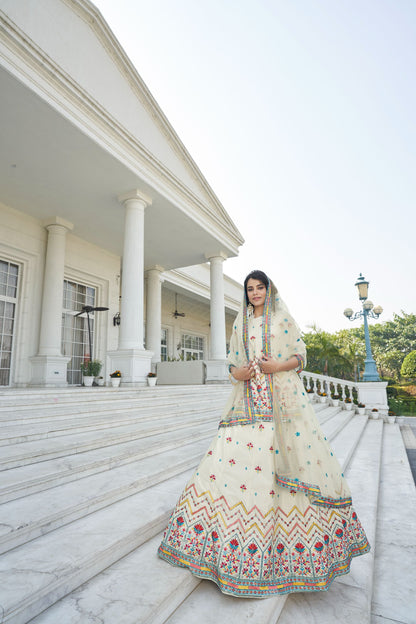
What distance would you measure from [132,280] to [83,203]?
2.42 meters

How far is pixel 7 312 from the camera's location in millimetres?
8250

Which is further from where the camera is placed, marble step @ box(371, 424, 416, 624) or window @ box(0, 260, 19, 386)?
window @ box(0, 260, 19, 386)

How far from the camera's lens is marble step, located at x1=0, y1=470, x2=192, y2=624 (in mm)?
1409

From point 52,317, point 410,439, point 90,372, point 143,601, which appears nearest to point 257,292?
point 143,601

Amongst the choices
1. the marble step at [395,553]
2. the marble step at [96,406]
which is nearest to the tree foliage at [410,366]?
the marble step at [96,406]

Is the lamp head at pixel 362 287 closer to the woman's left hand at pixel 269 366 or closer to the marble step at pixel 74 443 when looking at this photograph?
the marble step at pixel 74 443

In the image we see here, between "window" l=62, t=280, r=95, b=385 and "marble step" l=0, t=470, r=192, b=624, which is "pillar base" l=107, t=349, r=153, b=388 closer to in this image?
"window" l=62, t=280, r=95, b=385

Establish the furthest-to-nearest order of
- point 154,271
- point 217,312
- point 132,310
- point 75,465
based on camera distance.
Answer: point 154,271 < point 217,312 < point 132,310 < point 75,465

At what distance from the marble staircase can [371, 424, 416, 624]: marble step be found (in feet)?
0.04

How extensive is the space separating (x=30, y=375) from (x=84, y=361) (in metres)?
1.85

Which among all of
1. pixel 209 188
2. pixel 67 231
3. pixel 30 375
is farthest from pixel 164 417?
pixel 209 188

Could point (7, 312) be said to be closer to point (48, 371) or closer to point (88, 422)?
point (48, 371)

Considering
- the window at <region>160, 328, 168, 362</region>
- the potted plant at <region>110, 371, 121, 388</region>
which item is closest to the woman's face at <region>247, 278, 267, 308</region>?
the potted plant at <region>110, 371, 121, 388</region>

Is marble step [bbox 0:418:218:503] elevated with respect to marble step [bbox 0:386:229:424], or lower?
lower
